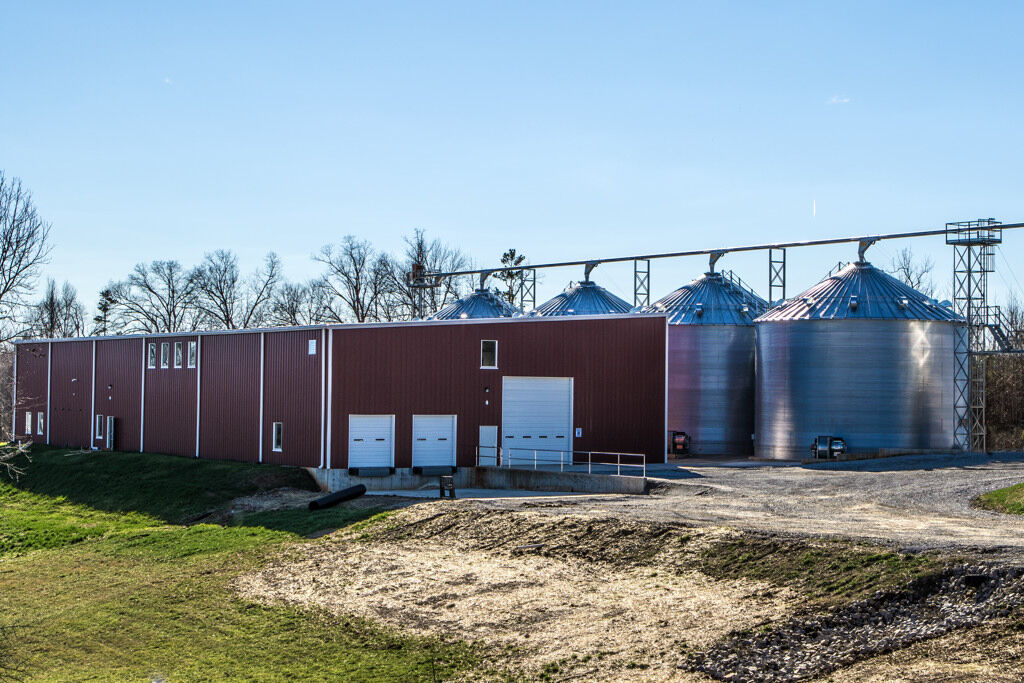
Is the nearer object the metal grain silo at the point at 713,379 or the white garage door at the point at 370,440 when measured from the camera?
the white garage door at the point at 370,440

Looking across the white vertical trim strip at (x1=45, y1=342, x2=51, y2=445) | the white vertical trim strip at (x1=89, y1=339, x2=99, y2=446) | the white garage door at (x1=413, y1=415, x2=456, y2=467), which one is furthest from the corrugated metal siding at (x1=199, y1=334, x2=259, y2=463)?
the white vertical trim strip at (x1=45, y1=342, x2=51, y2=445)

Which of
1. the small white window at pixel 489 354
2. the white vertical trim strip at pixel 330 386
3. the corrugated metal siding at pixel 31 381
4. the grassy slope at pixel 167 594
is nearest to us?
the grassy slope at pixel 167 594

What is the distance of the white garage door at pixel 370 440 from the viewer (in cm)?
3769

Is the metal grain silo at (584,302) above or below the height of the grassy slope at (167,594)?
above

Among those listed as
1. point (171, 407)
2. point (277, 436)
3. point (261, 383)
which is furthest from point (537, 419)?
point (171, 407)

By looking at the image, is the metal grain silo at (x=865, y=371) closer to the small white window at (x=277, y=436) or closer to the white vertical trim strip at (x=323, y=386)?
the white vertical trim strip at (x=323, y=386)

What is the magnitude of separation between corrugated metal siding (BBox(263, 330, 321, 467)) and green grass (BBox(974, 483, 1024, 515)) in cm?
2160

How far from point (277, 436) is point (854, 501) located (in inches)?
833

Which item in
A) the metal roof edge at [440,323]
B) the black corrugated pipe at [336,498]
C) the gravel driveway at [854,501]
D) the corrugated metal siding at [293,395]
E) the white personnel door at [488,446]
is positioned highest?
the metal roof edge at [440,323]

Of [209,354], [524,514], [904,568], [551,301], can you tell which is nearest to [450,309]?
[551,301]

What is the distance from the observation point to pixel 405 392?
38.7 meters

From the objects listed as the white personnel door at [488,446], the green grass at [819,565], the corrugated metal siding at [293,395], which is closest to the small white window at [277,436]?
the corrugated metal siding at [293,395]

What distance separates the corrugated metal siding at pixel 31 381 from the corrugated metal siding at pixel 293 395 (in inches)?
831

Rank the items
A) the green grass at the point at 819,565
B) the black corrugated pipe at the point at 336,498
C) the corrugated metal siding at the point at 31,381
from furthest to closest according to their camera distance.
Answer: the corrugated metal siding at the point at 31,381
the black corrugated pipe at the point at 336,498
the green grass at the point at 819,565
